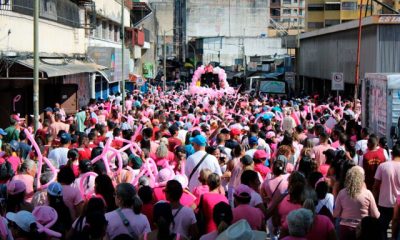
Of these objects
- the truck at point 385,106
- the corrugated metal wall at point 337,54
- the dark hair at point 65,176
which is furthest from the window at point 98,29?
the dark hair at point 65,176

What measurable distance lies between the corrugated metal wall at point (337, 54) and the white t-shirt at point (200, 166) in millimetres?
24141

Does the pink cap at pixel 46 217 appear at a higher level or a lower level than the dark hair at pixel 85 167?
lower

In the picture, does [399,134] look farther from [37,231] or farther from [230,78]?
[230,78]

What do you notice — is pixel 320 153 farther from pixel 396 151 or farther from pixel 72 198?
pixel 72 198

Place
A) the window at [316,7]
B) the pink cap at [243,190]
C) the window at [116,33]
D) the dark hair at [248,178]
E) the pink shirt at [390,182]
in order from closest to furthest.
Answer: the pink cap at [243,190], the dark hair at [248,178], the pink shirt at [390,182], the window at [116,33], the window at [316,7]

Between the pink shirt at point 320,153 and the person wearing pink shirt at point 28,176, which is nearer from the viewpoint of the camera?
the person wearing pink shirt at point 28,176

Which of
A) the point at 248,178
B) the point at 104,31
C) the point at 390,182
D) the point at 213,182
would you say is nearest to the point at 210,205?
the point at 213,182

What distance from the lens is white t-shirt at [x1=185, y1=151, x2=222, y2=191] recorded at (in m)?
10.6

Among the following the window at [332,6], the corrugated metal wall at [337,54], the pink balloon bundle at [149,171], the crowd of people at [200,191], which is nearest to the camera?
the crowd of people at [200,191]

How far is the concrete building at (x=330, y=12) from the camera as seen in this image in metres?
82.1

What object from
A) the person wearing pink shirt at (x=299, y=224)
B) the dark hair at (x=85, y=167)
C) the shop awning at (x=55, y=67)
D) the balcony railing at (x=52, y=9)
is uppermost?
the balcony railing at (x=52, y=9)

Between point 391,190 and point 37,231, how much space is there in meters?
4.93

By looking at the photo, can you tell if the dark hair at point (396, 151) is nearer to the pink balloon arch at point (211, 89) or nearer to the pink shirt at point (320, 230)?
the pink shirt at point (320, 230)

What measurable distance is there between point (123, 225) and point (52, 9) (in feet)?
70.2
